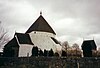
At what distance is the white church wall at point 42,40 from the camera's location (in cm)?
5597

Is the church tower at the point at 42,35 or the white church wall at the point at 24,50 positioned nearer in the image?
the white church wall at the point at 24,50

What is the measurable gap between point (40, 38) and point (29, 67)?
2433 cm

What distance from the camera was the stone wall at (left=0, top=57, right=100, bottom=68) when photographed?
29663 millimetres

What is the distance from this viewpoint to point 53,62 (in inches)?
1239

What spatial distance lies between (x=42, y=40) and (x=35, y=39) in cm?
186

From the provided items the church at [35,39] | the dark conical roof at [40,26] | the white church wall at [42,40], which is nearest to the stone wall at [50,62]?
the church at [35,39]

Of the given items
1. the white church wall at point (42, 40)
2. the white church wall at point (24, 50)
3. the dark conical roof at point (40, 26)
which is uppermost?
the dark conical roof at point (40, 26)

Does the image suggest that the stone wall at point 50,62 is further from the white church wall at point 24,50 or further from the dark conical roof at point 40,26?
the dark conical roof at point 40,26

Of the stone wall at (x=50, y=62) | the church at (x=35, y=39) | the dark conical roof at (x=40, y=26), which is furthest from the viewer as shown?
the dark conical roof at (x=40, y=26)

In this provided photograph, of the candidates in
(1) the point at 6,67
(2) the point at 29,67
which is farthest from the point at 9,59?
(2) the point at 29,67

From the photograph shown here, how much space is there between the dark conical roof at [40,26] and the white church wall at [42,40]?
3.52 feet

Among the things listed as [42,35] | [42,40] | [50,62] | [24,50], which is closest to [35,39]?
[42,40]

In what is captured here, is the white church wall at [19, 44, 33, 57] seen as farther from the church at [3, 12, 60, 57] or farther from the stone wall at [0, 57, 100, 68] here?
the stone wall at [0, 57, 100, 68]

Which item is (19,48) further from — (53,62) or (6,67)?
(53,62)
